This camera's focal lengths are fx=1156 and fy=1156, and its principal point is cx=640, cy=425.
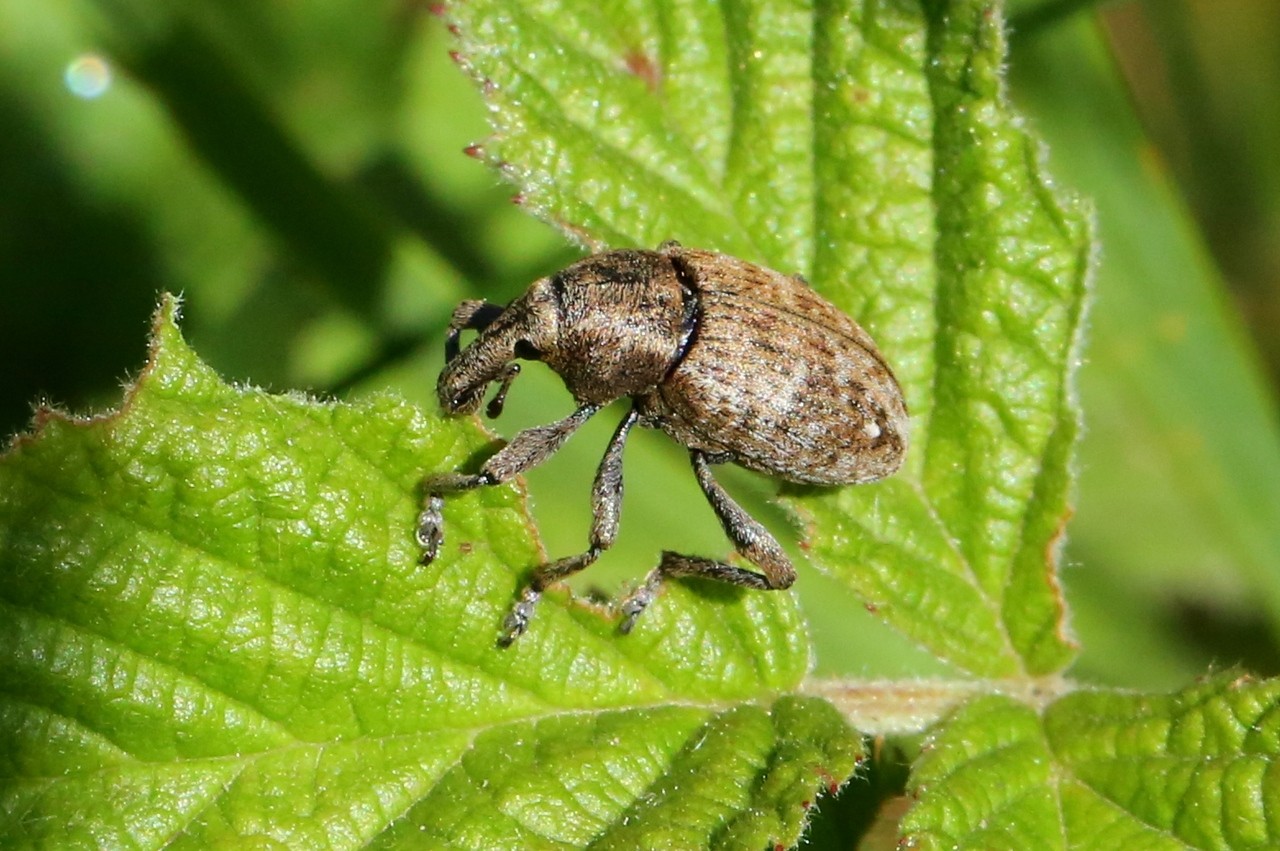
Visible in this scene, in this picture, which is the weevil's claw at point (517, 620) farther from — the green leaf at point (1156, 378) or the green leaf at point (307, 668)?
the green leaf at point (1156, 378)

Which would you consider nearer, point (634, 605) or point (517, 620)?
point (517, 620)

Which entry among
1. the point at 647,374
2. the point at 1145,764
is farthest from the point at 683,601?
the point at 1145,764

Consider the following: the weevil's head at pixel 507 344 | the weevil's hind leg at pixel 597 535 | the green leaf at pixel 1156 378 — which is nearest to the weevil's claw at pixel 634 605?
the weevil's hind leg at pixel 597 535

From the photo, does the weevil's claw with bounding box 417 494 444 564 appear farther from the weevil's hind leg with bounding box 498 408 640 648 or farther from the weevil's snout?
the weevil's snout

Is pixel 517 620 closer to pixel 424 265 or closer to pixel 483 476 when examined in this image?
pixel 483 476

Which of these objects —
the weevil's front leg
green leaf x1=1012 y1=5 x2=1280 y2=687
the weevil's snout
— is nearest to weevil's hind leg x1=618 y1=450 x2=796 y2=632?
the weevil's front leg

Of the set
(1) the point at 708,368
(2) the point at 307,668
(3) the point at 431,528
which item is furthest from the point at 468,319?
(2) the point at 307,668
